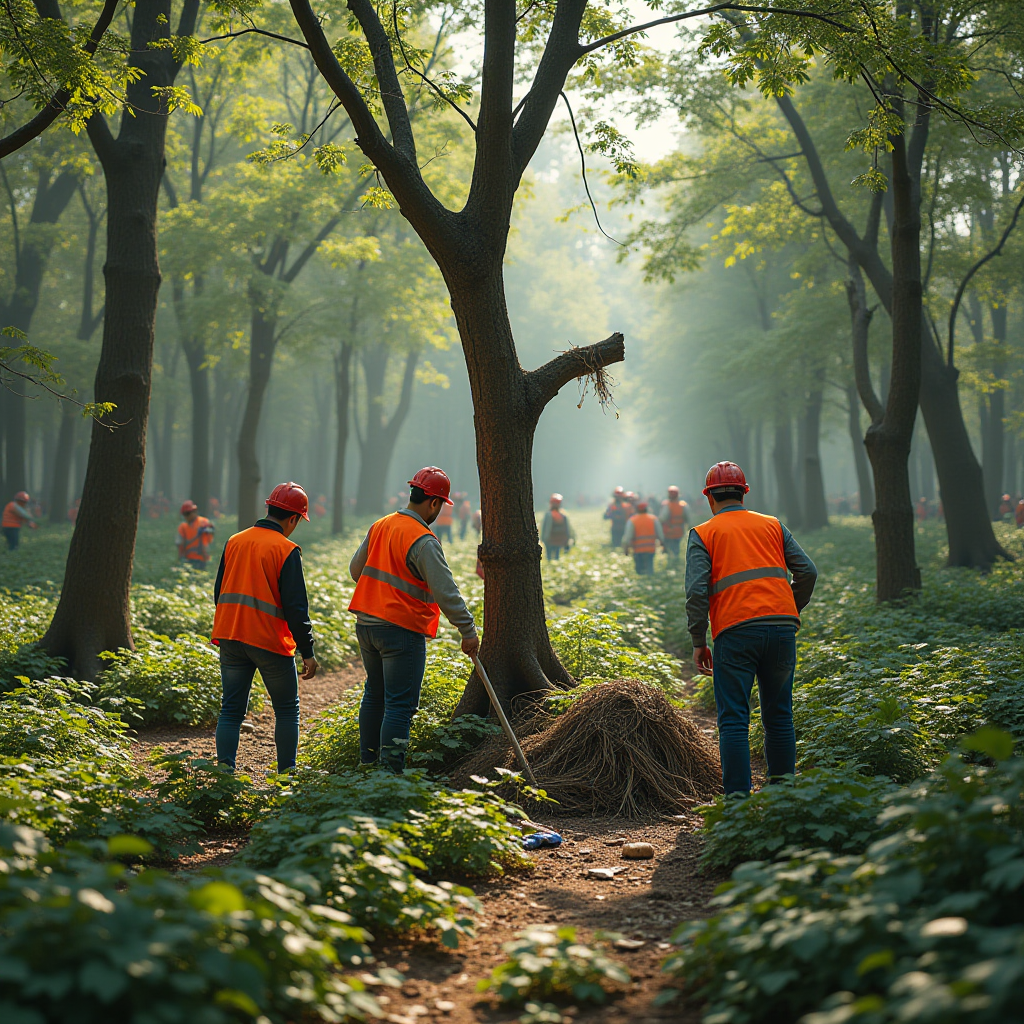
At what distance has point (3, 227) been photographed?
2647cm

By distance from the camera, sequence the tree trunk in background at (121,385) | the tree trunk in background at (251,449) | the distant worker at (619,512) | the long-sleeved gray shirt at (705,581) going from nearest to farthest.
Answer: the long-sleeved gray shirt at (705,581), the tree trunk in background at (121,385), the tree trunk in background at (251,449), the distant worker at (619,512)

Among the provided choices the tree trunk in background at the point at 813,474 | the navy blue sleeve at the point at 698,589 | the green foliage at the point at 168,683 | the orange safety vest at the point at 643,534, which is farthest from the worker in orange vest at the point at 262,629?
the tree trunk in background at the point at 813,474

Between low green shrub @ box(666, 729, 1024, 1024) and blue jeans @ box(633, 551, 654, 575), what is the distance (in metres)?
15.7

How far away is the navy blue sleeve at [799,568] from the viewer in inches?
211

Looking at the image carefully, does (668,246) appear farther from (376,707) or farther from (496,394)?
(376,707)

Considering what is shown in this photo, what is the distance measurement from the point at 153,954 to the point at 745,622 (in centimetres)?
369

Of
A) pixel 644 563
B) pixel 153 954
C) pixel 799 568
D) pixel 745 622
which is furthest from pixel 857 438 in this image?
pixel 153 954

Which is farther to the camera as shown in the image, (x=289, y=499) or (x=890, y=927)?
(x=289, y=499)

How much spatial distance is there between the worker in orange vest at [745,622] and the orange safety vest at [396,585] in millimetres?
1753

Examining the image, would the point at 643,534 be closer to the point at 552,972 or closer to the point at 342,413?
the point at 342,413

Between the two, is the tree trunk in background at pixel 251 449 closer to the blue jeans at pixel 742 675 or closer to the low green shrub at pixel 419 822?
the low green shrub at pixel 419 822

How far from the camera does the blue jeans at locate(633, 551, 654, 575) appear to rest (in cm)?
1880

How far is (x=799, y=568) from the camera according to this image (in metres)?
5.36

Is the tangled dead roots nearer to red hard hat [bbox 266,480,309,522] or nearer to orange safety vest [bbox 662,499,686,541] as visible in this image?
red hard hat [bbox 266,480,309,522]
